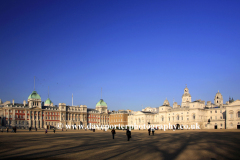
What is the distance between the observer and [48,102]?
168m

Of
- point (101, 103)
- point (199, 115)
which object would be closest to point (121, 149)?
point (199, 115)

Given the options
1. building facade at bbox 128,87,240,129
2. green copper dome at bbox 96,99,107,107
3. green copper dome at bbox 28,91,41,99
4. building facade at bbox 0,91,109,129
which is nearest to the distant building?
building facade at bbox 0,91,109,129

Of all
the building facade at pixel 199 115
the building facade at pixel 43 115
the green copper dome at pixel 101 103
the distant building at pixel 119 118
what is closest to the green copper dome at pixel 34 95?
the building facade at pixel 43 115

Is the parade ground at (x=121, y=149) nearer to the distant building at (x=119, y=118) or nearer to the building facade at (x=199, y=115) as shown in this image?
the building facade at (x=199, y=115)

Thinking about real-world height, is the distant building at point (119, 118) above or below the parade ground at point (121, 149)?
below

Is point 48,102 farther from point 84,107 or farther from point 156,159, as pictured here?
point 156,159

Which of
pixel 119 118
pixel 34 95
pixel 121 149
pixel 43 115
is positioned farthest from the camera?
pixel 119 118

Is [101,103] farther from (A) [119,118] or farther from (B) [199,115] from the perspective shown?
(B) [199,115]

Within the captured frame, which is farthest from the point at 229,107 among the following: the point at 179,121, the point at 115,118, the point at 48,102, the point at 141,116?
the point at 48,102

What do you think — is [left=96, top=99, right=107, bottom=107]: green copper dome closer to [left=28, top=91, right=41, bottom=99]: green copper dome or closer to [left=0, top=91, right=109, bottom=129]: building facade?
[left=0, top=91, right=109, bottom=129]: building facade

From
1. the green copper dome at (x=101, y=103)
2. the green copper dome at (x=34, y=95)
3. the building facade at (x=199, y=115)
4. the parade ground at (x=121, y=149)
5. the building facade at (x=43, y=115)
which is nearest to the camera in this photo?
the parade ground at (x=121, y=149)

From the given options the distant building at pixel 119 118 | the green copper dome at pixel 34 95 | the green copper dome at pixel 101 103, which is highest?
the green copper dome at pixel 34 95

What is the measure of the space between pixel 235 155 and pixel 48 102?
157494 mm

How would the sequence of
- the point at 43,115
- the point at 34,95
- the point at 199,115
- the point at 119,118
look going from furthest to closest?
1. the point at 119,118
2. the point at 43,115
3. the point at 34,95
4. the point at 199,115
